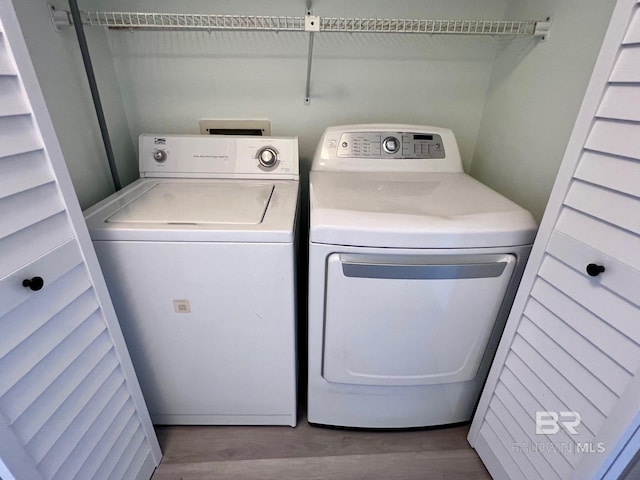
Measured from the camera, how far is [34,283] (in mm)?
672

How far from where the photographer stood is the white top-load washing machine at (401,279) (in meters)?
0.96

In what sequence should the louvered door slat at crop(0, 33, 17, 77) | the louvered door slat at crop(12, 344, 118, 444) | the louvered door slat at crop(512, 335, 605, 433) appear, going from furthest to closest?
1. the louvered door slat at crop(512, 335, 605, 433)
2. the louvered door slat at crop(12, 344, 118, 444)
3. the louvered door slat at crop(0, 33, 17, 77)

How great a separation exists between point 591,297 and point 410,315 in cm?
48

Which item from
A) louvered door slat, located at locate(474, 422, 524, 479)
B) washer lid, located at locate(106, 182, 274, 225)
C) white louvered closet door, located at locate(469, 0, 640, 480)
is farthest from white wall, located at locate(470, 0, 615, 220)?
washer lid, located at locate(106, 182, 274, 225)

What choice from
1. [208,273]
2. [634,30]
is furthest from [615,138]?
[208,273]

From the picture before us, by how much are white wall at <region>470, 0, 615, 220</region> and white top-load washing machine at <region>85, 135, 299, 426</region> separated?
1.00 metres

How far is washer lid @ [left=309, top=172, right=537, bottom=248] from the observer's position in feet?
3.07

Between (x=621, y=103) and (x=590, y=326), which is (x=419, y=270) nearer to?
(x=590, y=326)

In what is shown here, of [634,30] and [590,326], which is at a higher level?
[634,30]

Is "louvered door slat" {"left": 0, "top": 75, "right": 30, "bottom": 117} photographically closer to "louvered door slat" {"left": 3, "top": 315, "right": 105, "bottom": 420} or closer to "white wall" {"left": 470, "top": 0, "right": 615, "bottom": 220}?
"louvered door slat" {"left": 3, "top": 315, "right": 105, "bottom": 420}

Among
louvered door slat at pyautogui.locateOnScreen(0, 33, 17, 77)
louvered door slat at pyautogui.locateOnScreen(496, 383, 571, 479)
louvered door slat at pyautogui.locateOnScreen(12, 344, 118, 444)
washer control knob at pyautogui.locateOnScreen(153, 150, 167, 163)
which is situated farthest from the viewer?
washer control knob at pyautogui.locateOnScreen(153, 150, 167, 163)

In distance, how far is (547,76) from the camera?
1244mm

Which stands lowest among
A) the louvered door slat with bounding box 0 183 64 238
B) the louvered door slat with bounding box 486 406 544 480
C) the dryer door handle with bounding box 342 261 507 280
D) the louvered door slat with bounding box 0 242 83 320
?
the louvered door slat with bounding box 486 406 544 480

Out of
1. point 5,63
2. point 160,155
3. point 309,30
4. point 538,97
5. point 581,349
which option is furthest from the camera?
point 160,155
